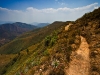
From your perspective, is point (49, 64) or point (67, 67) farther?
point (49, 64)

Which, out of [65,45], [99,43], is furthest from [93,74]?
[65,45]

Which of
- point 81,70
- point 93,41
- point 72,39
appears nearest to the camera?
point 81,70

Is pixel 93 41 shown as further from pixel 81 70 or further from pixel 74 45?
pixel 81 70

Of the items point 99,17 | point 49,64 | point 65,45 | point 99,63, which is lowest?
point 49,64

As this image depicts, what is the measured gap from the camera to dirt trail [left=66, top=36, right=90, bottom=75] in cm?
1209

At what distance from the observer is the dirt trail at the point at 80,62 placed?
12.1 metres

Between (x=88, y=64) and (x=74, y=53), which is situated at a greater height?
(x=74, y=53)

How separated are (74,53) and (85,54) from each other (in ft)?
4.13

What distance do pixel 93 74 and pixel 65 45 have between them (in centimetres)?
529

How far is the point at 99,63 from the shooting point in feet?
38.2

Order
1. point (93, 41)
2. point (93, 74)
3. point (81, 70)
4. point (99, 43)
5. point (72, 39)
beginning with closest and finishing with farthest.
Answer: point (93, 74), point (81, 70), point (99, 43), point (93, 41), point (72, 39)

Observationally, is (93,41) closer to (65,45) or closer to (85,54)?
(85,54)

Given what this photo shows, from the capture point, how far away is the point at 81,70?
12.1 m

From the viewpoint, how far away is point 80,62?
12602mm
